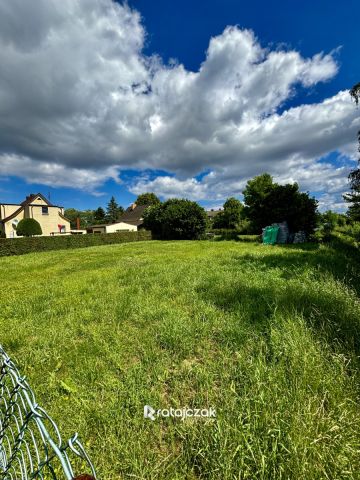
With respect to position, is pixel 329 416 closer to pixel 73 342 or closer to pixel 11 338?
pixel 73 342

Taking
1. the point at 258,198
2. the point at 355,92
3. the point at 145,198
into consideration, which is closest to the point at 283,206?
the point at 258,198

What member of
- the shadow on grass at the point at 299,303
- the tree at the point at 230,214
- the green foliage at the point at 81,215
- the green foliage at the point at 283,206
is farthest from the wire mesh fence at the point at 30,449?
the green foliage at the point at 81,215

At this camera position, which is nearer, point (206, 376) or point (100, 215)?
point (206, 376)

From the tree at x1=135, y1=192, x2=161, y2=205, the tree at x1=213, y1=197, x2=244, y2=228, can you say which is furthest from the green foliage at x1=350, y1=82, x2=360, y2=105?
the tree at x1=135, y1=192, x2=161, y2=205

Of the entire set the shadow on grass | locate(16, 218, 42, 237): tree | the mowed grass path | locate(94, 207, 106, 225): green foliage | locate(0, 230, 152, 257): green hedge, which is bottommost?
the mowed grass path

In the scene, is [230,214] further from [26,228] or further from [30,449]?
[30,449]

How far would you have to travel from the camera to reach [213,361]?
7.62 feet

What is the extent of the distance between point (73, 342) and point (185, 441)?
6.34 ft

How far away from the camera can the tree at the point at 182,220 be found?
73.3 ft

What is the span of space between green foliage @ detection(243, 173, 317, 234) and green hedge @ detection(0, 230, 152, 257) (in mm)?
12197

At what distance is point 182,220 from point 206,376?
2042 centimetres

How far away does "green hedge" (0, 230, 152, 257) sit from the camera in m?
14.5

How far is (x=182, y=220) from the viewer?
22.2m

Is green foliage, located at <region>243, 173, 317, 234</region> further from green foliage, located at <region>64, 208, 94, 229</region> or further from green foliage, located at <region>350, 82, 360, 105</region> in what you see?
green foliage, located at <region>64, 208, 94, 229</region>
